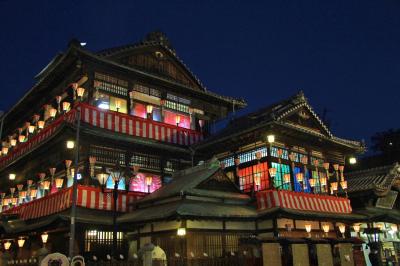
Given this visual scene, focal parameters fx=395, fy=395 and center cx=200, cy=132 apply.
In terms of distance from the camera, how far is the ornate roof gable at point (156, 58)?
3161 cm

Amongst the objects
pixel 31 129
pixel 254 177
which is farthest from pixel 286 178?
pixel 31 129

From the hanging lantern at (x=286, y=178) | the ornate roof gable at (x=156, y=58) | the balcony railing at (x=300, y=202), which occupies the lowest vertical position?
the balcony railing at (x=300, y=202)

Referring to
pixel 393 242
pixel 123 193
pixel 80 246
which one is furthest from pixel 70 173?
pixel 393 242

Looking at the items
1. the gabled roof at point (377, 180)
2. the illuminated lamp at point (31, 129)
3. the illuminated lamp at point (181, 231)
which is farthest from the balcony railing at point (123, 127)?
the gabled roof at point (377, 180)

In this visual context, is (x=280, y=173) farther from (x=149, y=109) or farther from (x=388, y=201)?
(x=388, y=201)

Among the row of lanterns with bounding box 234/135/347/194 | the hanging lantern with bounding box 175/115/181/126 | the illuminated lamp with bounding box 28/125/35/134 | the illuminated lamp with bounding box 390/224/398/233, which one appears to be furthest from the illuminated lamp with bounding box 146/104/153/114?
the illuminated lamp with bounding box 390/224/398/233

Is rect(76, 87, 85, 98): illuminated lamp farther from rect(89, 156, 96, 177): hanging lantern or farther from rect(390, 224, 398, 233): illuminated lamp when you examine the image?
rect(390, 224, 398, 233): illuminated lamp

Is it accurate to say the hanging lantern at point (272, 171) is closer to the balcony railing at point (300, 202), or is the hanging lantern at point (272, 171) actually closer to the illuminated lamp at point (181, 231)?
the balcony railing at point (300, 202)

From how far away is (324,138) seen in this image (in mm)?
29797

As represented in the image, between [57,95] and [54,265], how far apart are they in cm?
1987

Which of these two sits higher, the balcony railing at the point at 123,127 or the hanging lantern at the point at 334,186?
the balcony railing at the point at 123,127

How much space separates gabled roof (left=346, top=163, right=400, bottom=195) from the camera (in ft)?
102

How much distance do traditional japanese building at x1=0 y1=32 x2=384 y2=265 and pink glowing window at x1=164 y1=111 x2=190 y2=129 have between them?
9cm

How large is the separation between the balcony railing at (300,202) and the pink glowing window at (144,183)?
8.48 m
